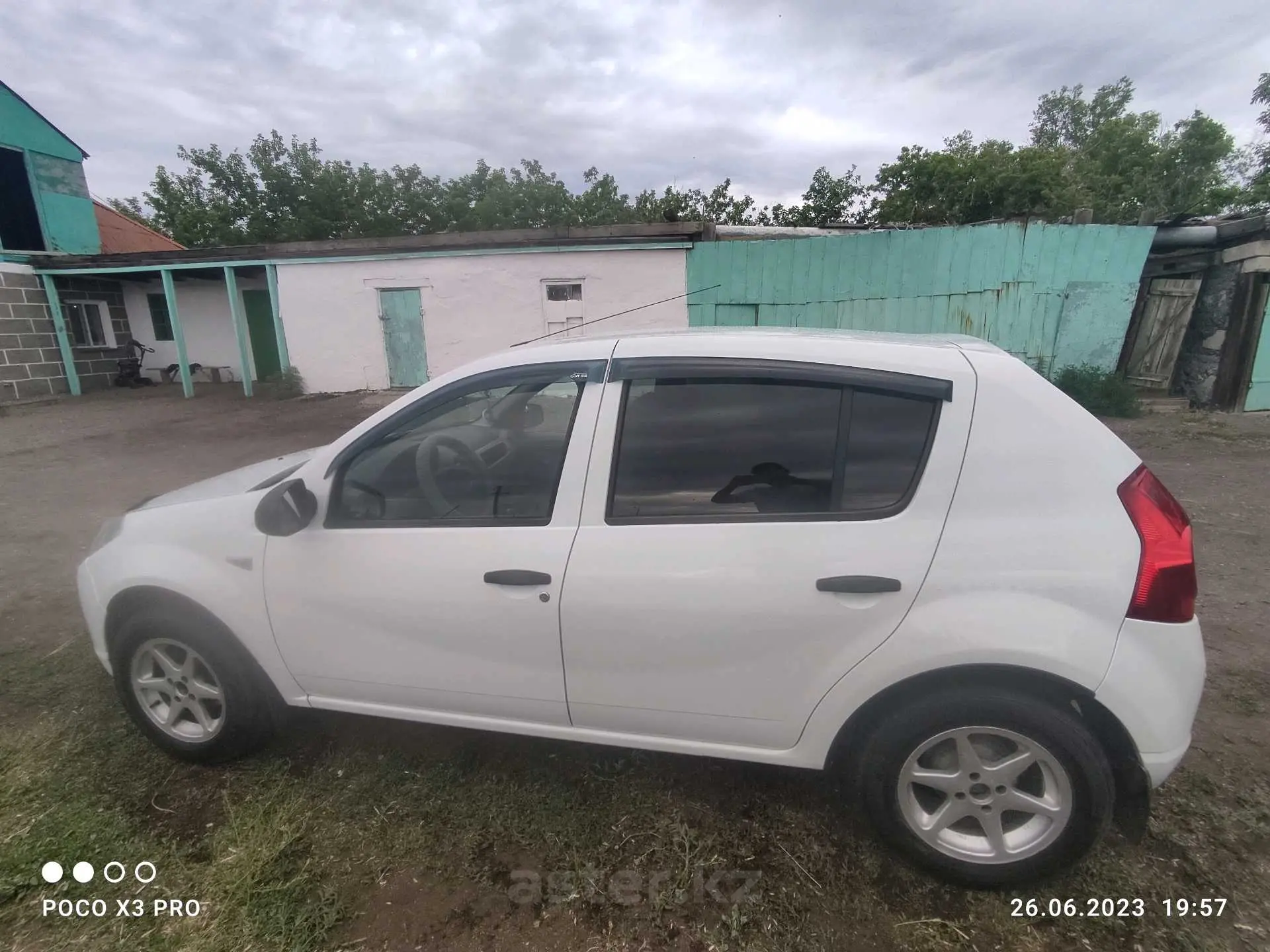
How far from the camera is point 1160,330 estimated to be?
1059 cm

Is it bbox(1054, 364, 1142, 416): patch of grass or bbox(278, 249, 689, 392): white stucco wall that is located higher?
bbox(278, 249, 689, 392): white stucco wall

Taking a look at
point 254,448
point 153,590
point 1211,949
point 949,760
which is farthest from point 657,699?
point 254,448

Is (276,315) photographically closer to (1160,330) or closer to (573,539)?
(573,539)

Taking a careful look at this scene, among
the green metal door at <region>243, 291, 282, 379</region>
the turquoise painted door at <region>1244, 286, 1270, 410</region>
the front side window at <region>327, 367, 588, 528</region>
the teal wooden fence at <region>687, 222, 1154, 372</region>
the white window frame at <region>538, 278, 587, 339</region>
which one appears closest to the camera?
the front side window at <region>327, 367, 588, 528</region>

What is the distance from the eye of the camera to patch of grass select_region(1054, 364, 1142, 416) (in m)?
9.32

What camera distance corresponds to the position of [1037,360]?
973cm

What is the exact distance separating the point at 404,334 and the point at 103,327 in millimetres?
9603

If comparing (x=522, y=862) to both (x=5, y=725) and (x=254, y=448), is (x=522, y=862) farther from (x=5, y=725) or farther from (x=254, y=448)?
(x=254, y=448)

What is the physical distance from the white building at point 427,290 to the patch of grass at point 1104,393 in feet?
20.6

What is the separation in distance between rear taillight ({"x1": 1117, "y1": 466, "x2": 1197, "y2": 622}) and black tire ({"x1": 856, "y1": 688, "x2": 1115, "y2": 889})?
36 cm

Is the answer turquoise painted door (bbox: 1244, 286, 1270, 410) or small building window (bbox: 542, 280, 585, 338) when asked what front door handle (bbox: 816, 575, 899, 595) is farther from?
turquoise painted door (bbox: 1244, 286, 1270, 410)

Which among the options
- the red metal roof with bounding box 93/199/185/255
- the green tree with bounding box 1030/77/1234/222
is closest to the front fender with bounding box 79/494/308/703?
the red metal roof with bounding box 93/199/185/255

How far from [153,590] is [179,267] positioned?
14539 millimetres

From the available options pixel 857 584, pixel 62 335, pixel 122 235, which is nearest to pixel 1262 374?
pixel 857 584
